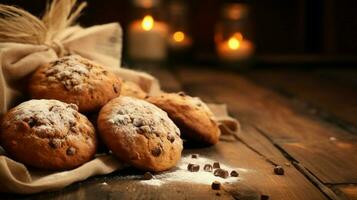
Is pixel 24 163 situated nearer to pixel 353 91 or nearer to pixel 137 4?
pixel 353 91

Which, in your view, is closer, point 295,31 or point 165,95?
point 165,95

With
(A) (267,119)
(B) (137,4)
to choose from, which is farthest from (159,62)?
(A) (267,119)

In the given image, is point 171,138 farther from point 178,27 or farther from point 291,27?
point 291,27

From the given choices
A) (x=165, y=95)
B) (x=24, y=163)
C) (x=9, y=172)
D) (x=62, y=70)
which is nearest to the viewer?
(x=9, y=172)

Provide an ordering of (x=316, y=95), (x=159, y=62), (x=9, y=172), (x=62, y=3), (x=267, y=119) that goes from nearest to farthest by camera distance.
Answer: (x=9, y=172)
(x=62, y=3)
(x=267, y=119)
(x=316, y=95)
(x=159, y=62)

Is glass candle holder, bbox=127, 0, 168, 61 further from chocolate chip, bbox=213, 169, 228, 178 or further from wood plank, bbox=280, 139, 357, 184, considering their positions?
chocolate chip, bbox=213, 169, 228, 178

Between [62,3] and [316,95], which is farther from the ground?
[62,3]

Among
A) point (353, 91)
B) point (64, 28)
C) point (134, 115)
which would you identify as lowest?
point (353, 91)
